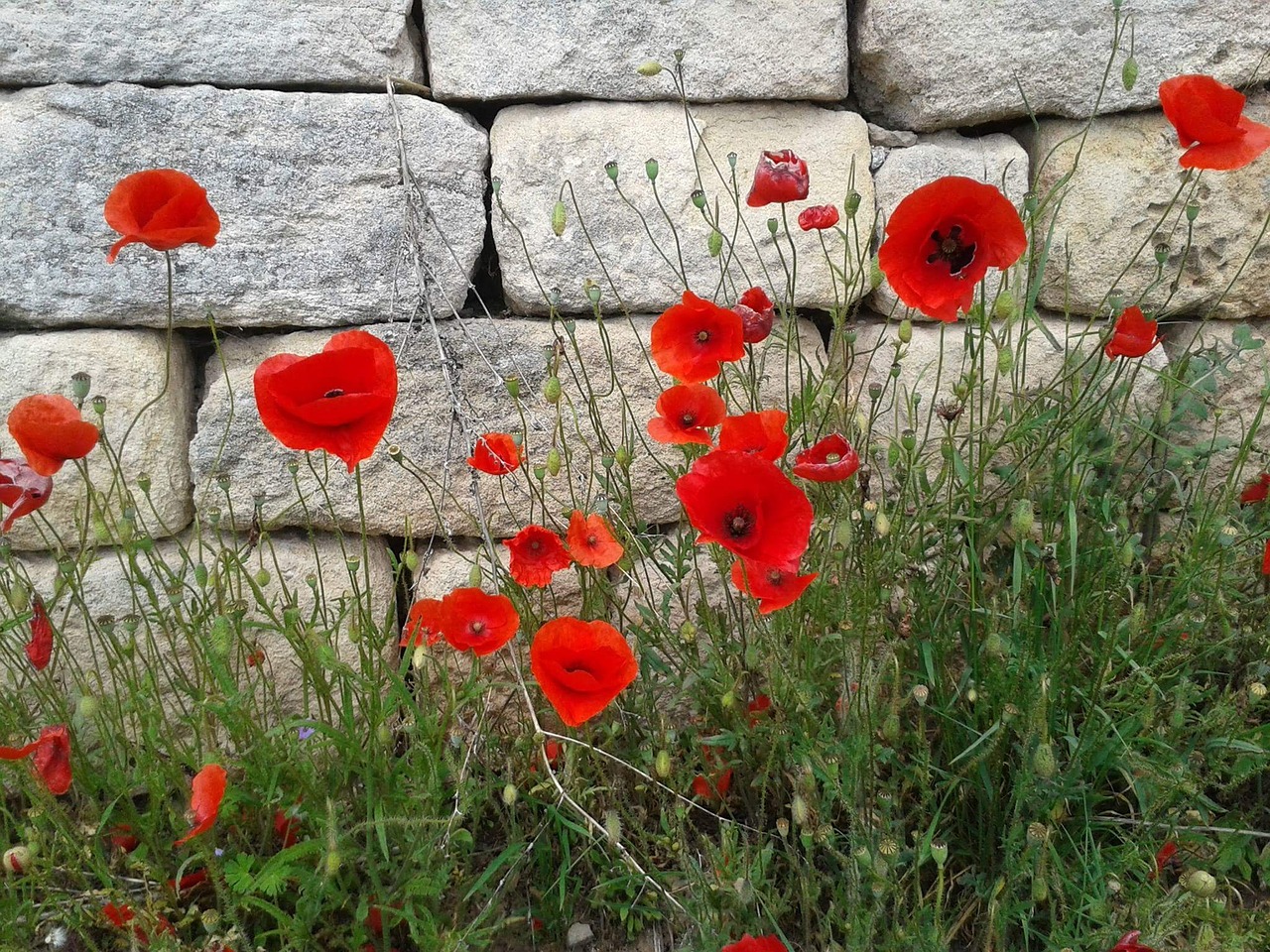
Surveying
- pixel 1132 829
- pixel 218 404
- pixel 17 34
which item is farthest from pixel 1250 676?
pixel 17 34

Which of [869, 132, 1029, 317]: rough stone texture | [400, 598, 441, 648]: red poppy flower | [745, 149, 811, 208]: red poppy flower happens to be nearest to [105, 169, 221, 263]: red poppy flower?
[400, 598, 441, 648]: red poppy flower

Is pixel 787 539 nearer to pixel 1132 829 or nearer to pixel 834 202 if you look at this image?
pixel 1132 829

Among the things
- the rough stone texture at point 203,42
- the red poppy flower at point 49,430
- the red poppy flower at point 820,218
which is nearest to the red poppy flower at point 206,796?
the red poppy flower at point 49,430

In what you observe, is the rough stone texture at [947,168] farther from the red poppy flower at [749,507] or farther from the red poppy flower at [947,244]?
the red poppy flower at [749,507]

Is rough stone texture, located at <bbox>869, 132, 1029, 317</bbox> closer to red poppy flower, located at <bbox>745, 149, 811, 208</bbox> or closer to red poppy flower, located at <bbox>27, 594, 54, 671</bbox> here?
red poppy flower, located at <bbox>745, 149, 811, 208</bbox>

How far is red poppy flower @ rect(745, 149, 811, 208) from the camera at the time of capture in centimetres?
177

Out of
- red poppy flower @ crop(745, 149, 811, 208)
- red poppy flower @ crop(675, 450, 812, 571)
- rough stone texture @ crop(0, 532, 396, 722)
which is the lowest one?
rough stone texture @ crop(0, 532, 396, 722)

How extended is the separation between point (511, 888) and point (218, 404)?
128 centimetres

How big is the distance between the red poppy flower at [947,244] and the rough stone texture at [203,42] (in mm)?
1362

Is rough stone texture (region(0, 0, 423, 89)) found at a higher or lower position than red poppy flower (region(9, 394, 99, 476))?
higher

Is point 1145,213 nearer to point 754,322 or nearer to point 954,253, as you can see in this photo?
point 954,253

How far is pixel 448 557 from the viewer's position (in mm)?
2357

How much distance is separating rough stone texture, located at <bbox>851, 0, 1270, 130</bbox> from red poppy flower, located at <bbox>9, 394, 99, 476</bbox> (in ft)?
6.39

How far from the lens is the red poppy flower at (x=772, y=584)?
1.49 metres
